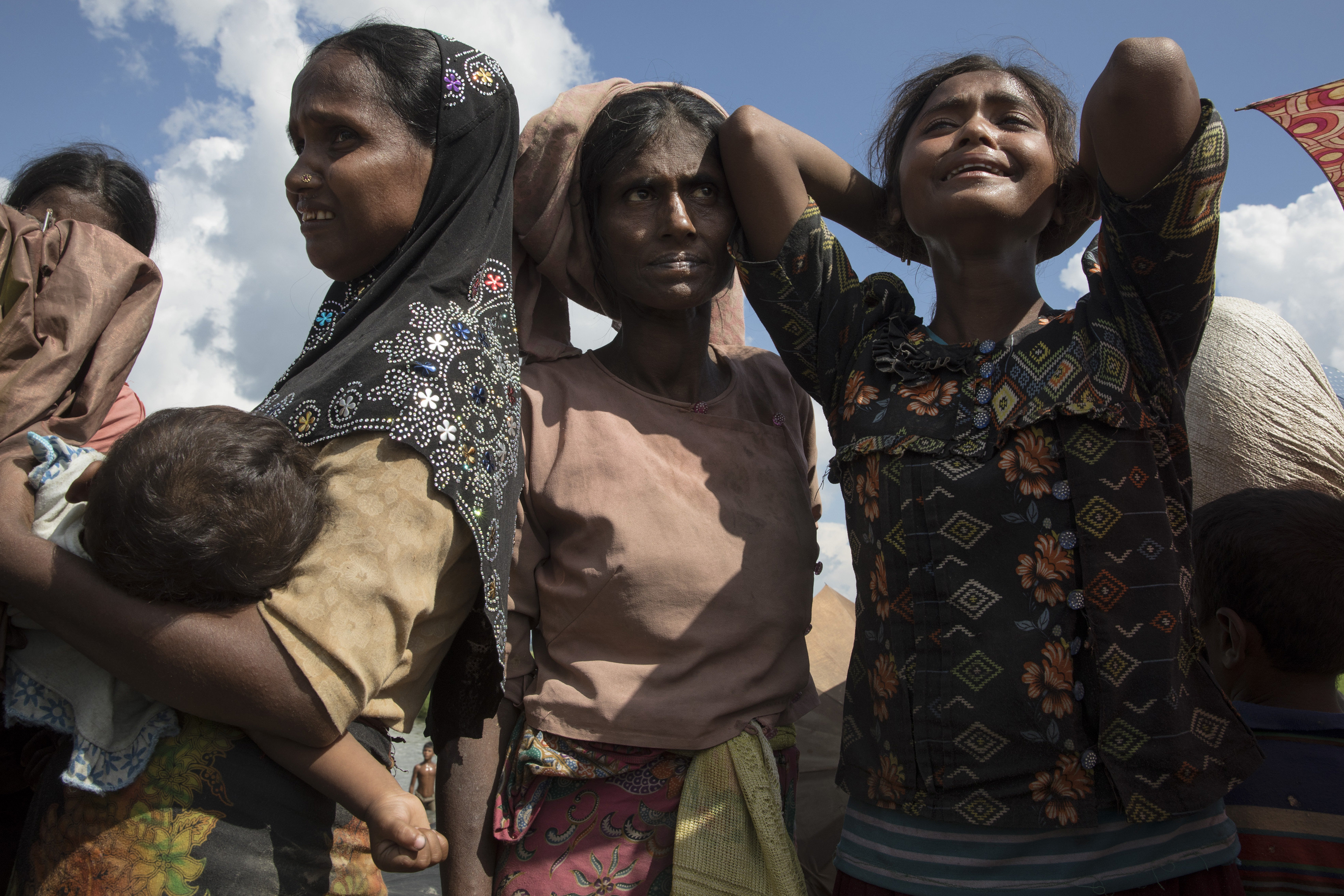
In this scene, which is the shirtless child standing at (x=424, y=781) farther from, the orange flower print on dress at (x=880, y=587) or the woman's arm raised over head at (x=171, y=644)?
the woman's arm raised over head at (x=171, y=644)

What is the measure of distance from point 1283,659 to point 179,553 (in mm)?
2486

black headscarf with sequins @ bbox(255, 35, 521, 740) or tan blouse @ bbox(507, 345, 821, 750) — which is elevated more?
black headscarf with sequins @ bbox(255, 35, 521, 740)

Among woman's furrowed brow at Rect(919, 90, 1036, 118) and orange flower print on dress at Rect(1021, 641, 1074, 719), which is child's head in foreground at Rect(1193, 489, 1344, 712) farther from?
woman's furrowed brow at Rect(919, 90, 1036, 118)

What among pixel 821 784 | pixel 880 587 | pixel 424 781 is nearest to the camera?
pixel 880 587

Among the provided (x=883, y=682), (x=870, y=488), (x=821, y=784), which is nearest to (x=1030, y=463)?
(x=870, y=488)

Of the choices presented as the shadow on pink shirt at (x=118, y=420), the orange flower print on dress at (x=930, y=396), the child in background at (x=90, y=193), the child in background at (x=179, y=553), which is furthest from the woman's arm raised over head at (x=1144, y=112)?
the child in background at (x=90, y=193)

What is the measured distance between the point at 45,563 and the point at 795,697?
1.60 metres

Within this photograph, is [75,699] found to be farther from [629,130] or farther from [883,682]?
[629,130]

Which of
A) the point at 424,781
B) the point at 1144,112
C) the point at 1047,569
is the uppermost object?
the point at 1144,112

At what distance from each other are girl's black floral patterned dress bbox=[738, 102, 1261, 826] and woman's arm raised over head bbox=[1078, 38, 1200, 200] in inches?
1.5

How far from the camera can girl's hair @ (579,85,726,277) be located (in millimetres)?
2418

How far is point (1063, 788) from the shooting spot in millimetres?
1820

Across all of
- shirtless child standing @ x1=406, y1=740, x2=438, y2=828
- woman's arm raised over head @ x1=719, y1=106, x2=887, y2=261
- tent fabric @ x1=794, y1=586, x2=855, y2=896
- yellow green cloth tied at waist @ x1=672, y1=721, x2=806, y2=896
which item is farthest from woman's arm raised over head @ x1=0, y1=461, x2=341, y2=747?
shirtless child standing @ x1=406, y1=740, x2=438, y2=828

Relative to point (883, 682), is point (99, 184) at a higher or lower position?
higher
